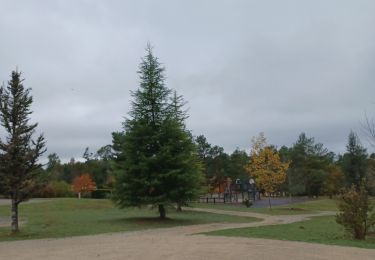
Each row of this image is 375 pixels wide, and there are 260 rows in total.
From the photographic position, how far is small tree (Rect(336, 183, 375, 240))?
1811 centimetres

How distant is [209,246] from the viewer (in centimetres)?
1444

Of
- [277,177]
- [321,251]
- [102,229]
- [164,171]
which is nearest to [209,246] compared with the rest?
[321,251]

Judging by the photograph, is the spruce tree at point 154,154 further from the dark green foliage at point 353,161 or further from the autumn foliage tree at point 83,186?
the dark green foliage at point 353,161

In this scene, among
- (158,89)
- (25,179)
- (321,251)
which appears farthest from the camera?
(158,89)

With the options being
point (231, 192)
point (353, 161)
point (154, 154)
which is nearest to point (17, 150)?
point (154, 154)

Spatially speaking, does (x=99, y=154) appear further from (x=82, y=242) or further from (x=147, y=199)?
(x=82, y=242)

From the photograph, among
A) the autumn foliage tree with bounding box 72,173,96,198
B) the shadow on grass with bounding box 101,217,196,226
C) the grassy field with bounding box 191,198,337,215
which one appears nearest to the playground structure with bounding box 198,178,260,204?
the grassy field with bounding box 191,198,337,215

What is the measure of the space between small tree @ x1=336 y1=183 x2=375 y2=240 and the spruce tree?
11.8 m

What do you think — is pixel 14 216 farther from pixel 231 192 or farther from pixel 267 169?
pixel 231 192

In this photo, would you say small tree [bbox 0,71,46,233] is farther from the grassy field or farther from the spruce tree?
the grassy field

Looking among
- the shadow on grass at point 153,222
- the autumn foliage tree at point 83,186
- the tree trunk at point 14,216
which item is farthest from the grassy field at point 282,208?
the autumn foliage tree at point 83,186

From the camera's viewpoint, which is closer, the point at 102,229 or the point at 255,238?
the point at 255,238

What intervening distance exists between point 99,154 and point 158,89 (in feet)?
356

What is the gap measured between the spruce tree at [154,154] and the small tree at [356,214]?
11848 millimetres
